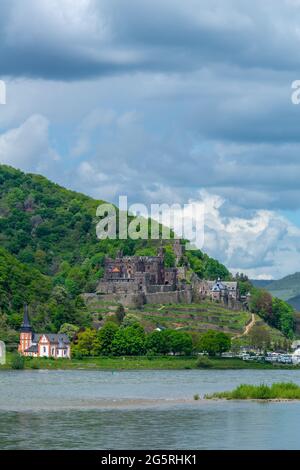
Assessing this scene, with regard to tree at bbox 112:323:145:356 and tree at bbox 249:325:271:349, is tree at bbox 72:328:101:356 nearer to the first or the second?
tree at bbox 112:323:145:356

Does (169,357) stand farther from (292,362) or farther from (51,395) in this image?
(51,395)

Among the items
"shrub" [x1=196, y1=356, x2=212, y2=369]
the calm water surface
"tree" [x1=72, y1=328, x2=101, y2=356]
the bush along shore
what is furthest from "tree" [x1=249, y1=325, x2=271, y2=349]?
the bush along shore

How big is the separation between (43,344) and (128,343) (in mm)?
10216

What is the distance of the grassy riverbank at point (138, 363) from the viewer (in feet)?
456

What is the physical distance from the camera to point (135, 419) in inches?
2662

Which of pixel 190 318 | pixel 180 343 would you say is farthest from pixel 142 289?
pixel 180 343

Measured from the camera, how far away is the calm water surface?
2249 inches

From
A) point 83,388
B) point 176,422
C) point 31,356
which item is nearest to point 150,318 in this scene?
point 31,356

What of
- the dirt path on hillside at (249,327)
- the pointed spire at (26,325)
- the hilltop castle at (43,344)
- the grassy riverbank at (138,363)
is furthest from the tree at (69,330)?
the dirt path on hillside at (249,327)

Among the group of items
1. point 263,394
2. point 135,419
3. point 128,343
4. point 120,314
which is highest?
point 120,314

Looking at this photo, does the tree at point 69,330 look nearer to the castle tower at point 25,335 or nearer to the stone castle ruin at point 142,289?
the castle tower at point 25,335

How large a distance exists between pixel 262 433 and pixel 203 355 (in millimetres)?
95066

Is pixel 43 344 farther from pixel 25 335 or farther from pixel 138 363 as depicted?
pixel 138 363

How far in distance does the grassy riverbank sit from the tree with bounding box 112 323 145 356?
2.00 meters
